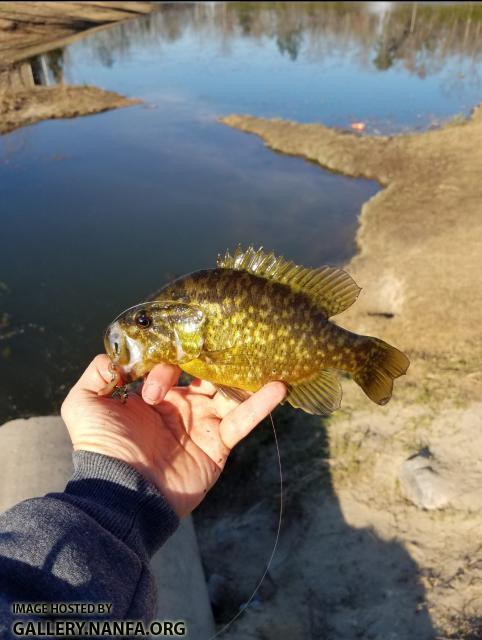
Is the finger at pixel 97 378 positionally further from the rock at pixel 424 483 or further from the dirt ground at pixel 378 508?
the rock at pixel 424 483

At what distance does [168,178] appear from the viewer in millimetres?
17969

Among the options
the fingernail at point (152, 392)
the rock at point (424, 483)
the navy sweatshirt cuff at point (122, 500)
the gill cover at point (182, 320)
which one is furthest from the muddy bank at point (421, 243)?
the navy sweatshirt cuff at point (122, 500)

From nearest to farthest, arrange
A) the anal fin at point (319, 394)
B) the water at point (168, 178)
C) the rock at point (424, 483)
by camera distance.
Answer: the anal fin at point (319, 394)
the rock at point (424, 483)
the water at point (168, 178)

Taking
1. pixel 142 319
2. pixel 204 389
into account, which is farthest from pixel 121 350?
pixel 204 389

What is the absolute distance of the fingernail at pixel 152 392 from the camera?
3.16 m

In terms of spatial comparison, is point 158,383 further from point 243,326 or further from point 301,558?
point 301,558

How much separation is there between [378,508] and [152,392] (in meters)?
4.08

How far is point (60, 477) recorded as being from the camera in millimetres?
5359

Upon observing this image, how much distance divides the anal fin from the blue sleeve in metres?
1.23

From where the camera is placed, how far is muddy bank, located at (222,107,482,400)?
799 centimetres

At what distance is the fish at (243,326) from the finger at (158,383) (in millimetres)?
111

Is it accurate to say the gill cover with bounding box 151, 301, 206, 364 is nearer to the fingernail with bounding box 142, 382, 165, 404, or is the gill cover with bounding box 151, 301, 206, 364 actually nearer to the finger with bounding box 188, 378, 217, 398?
the fingernail with bounding box 142, 382, 165, 404

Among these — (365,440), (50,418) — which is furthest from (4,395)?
(365,440)

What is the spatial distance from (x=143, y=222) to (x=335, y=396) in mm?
12434
